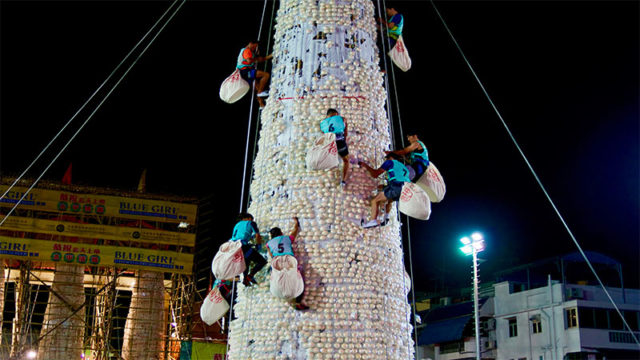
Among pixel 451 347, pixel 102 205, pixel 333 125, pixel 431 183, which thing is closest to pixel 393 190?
pixel 431 183

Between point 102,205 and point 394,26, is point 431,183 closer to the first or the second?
point 394,26

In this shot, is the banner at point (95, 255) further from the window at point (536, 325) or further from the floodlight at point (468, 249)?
the window at point (536, 325)

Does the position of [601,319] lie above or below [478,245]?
below

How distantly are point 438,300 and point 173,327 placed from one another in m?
14.7

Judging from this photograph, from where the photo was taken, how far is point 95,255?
22.5 m

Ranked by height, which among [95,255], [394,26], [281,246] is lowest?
[281,246]

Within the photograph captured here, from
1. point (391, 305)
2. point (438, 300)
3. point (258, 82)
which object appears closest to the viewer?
point (391, 305)

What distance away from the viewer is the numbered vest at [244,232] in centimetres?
680

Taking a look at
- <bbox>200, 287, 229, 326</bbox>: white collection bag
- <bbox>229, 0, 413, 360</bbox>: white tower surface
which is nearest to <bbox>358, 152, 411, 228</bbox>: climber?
<bbox>229, 0, 413, 360</bbox>: white tower surface

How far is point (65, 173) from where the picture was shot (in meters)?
25.4

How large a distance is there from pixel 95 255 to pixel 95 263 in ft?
0.90

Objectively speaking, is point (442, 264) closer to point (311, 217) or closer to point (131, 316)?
point (131, 316)

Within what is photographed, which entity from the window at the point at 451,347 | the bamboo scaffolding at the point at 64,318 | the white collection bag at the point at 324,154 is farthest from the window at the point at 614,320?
the white collection bag at the point at 324,154

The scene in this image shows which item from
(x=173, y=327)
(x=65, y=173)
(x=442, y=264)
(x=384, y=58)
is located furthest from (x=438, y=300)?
(x=384, y=58)
